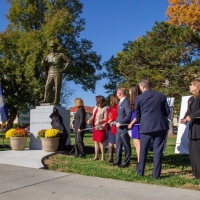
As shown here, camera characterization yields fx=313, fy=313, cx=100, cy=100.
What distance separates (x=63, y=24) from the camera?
29.7m

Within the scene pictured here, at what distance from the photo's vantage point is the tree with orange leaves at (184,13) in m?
27.8

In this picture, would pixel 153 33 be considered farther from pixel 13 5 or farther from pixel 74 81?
pixel 13 5

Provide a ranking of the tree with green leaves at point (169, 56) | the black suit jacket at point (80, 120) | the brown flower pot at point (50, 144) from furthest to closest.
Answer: the tree with green leaves at point (169, 56)
the brown flower pot at point (50, 144)
the black suit jacket at point (80, 120)

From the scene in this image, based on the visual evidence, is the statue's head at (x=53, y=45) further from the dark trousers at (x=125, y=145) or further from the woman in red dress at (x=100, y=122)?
the dark trousers at (x=125, y=145)

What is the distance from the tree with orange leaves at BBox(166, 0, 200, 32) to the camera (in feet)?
91.0

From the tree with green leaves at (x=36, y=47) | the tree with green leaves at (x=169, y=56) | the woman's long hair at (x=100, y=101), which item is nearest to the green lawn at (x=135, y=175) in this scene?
the woman's long hair at (x=100, y=101)

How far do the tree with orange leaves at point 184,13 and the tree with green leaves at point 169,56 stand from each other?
578 centimetres

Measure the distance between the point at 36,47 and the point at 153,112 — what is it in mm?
24858

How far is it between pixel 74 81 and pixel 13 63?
7252mm

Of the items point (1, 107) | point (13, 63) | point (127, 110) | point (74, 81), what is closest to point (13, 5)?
point (13, 63)

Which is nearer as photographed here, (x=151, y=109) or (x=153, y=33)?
(x=151, y=109)

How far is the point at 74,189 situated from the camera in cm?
473

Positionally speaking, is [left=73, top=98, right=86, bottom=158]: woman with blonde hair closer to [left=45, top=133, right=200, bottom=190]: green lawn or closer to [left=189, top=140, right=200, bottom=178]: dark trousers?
[left=45, top=133, right=200, bottom=190]: green lawn

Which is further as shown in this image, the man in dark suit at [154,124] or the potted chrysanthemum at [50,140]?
the potted chrysanthemum at [50,140]
